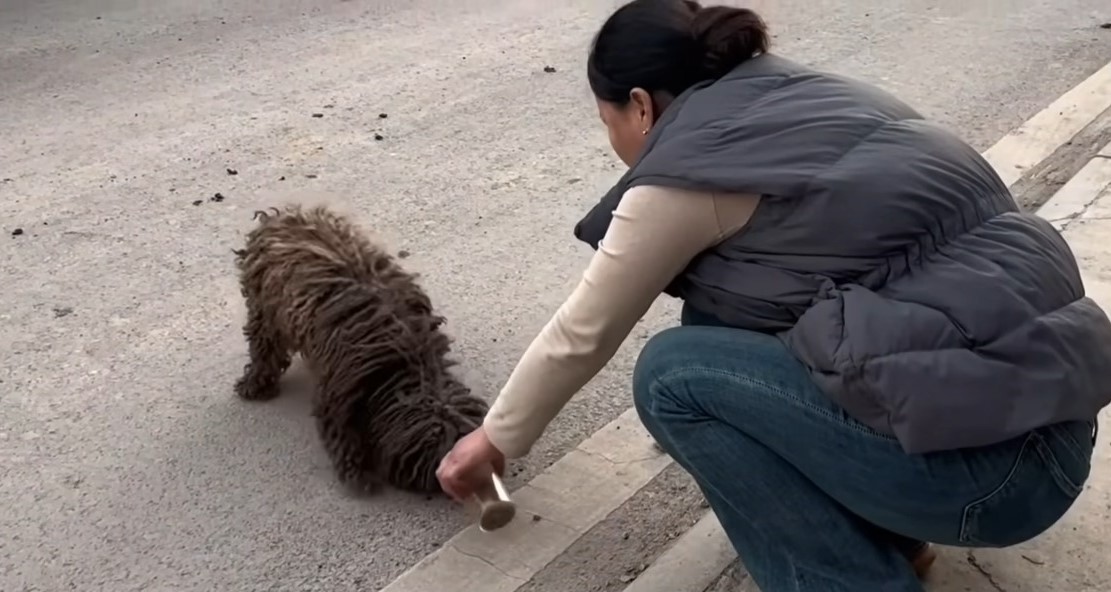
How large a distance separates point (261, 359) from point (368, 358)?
63 cm

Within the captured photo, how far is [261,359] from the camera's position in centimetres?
362

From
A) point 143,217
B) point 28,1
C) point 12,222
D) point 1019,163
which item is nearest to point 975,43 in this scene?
point 1019,163

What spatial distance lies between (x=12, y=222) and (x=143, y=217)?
21.8 inches

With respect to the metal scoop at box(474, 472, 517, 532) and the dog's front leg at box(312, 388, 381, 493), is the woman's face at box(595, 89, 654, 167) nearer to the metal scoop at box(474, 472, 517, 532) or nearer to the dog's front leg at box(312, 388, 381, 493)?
the metal scoop at box(474, 472, 517, 532)

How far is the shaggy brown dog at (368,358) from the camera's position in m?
3.12

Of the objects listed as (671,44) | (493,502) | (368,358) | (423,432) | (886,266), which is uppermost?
(671,44)

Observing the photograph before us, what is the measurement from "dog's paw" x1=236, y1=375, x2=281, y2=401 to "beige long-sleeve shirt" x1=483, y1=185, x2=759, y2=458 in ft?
4.60

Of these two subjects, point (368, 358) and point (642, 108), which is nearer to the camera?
point (642, 108)

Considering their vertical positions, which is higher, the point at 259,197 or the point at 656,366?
the point at 656,366

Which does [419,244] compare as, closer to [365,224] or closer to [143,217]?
[365,224]

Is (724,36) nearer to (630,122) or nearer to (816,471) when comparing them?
(630,122)

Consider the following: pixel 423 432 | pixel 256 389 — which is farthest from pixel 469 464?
pixel 256 389

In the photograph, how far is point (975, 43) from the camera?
8.09m

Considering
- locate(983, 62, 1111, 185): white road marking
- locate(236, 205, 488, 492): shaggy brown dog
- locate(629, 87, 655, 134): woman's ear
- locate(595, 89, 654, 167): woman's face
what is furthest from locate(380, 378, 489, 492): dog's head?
locate(983, 62, 1111, 185): white road marking
